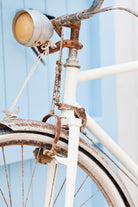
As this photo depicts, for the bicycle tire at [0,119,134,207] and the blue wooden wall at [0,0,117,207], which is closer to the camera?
the bicycle tire at [0,119,134,207]

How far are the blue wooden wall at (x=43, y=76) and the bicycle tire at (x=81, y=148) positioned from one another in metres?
0.34

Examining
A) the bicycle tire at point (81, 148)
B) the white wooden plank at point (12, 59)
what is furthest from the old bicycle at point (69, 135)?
the white wooden plank at point (12, 59)

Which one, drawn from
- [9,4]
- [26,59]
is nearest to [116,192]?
[26,59]

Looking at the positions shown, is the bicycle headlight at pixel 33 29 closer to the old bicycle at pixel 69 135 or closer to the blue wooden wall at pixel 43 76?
the old bicycle at pixel 69 135

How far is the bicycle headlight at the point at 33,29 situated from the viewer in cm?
72

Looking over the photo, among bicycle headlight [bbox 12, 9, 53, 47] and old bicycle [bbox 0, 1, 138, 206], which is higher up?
bicycle headlight [bbox 12, 9, 53, 47]

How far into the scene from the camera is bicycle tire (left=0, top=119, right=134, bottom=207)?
60 centimetres

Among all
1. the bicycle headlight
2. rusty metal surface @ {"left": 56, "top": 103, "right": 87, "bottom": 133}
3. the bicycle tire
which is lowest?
the bicycle tire

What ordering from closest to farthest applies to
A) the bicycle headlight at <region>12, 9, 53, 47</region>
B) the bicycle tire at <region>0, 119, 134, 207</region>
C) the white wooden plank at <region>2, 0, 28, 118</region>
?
the bicycle tire at <region>0, 119, 134, 207</region>, the bicycle headlight at <region>12, 9, 53, 47</region>, the white wooden plank at <region>2, 0, 28, 118</region>

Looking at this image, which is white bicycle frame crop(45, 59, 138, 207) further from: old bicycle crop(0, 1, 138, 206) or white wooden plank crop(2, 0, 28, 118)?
white wooden plank crop(2, 0, 28, 118)

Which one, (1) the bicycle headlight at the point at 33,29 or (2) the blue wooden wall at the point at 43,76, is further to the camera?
(2) the blue wooden wall at the point at 43,76

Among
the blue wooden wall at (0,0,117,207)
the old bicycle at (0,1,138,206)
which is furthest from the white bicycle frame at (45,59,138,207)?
the blue wooden wall at (0,0,117,207)

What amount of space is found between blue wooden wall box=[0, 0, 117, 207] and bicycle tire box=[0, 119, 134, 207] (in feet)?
1.13

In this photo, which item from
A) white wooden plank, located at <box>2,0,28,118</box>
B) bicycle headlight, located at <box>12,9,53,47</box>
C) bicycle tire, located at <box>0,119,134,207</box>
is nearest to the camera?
bicycle tire, located at <box>0,119,134,207</box>
